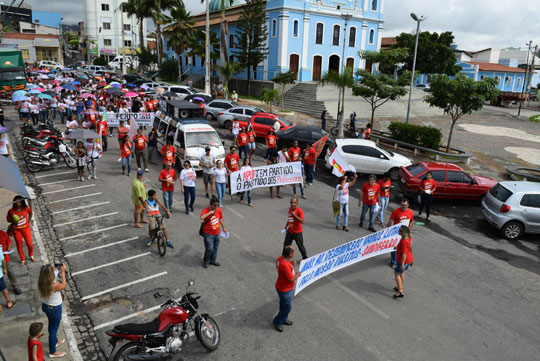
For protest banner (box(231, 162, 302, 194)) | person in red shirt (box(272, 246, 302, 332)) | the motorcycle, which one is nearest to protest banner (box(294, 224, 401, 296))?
person in red shirt (box(272, 246, 302, 332))

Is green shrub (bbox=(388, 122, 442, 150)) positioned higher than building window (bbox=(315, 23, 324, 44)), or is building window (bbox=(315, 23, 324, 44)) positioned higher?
building window (bbox=(315, 23, 324, 44))

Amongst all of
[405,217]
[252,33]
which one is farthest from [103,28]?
[405,217]

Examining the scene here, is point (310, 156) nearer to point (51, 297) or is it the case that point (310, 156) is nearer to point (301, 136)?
point (301, 136)

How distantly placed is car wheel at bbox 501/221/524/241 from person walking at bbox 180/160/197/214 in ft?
31.6

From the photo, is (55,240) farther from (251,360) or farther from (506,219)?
(506,219)

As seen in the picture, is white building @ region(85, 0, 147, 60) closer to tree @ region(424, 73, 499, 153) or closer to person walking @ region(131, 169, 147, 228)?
tree @ region(424, 73, 499, 153)

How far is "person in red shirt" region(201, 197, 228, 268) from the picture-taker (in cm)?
917

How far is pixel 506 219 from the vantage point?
1255cm

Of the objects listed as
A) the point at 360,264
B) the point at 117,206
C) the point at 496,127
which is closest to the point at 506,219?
the point at 360,264

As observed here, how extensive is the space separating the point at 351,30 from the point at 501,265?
139 feet

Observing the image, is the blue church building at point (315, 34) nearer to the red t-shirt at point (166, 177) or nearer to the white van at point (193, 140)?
the white van at point (193, 140)

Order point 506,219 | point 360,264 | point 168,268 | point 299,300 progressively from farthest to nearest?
point 506,219 → point 360,264 → point 168,268 → point 299,300

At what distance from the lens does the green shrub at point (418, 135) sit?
23.4 metres

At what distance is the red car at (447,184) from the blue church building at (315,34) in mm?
31447
